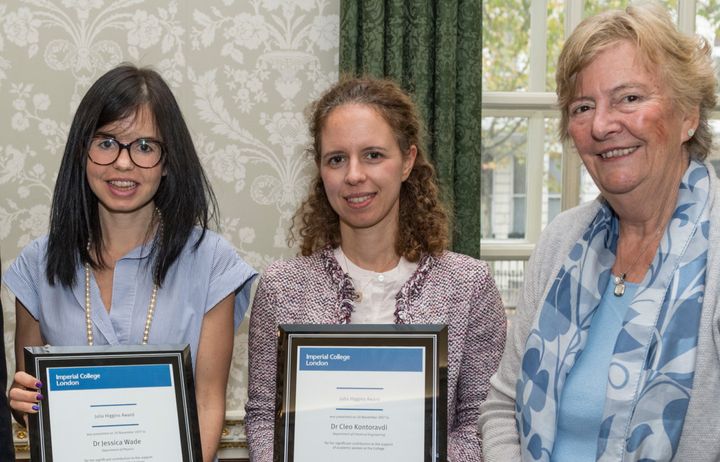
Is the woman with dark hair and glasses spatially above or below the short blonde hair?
below

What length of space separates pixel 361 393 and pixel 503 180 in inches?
84.2

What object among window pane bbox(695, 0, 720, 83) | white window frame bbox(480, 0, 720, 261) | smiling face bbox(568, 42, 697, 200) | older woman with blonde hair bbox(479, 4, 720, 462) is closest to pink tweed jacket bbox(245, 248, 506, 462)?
older woman with blonde hair bbox(479, 4, 720, 462)

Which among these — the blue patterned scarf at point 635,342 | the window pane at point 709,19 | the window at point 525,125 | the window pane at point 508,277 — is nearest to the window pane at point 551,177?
the window at point 525,125

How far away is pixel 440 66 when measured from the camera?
3033 millimetres

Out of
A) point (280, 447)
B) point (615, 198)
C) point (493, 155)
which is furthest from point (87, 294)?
point (493, 155)

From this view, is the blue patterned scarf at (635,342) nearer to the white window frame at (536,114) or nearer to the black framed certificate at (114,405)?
the black framed certificate at (114,405)

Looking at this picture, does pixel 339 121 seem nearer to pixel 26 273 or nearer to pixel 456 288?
pixel 456 288

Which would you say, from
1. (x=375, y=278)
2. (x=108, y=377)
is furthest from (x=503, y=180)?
(x=108, y=377)

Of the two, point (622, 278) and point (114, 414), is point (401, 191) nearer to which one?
point (622, 278)

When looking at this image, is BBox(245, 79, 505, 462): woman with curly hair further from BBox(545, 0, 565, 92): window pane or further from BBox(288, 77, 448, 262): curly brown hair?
BBox(545, 0, 565, 92): window pane

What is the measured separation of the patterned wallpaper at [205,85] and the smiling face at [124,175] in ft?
4.27

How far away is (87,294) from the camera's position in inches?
75.8

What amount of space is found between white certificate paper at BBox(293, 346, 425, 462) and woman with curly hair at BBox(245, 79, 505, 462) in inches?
11.5

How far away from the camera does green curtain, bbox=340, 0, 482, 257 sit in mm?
3006
